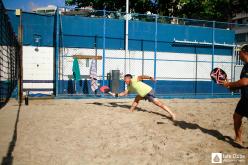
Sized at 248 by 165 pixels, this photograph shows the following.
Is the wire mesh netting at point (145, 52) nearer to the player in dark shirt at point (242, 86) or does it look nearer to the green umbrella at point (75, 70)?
the green umbrella at point (75, 70)

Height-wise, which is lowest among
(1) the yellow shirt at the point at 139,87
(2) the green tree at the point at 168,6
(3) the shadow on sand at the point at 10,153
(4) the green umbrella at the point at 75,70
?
(3) the shadow on sand at the point at 10,153

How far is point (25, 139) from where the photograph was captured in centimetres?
620

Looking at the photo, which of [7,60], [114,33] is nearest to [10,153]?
[7,60]

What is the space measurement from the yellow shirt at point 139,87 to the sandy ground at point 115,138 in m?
0.72

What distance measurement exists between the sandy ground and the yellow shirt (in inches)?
28.3

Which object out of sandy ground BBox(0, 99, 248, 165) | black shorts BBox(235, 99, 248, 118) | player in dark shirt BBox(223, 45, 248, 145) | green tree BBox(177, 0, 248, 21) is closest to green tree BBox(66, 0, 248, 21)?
green tree BBox(177, 0, 248, 21)

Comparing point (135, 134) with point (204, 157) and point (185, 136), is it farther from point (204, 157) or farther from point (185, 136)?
point (204, 157)

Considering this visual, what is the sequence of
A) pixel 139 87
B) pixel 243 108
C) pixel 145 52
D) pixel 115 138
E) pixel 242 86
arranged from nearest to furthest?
1. pixel 242 86
2. pixel 243 108
3. pixel 115 138
4. pixel 139 87
5. pixel 145 52

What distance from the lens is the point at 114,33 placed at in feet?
55.8

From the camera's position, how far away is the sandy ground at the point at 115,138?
16.6 feet

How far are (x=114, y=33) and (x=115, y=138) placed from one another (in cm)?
1132

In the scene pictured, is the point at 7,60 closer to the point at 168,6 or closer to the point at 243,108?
A: the point at 243,108

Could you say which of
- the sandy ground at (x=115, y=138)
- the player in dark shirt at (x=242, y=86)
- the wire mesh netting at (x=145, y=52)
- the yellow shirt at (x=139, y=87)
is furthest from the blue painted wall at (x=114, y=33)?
the player in dark shirt at (x=242, y=86)

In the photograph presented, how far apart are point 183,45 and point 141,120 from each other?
11.3 meters
